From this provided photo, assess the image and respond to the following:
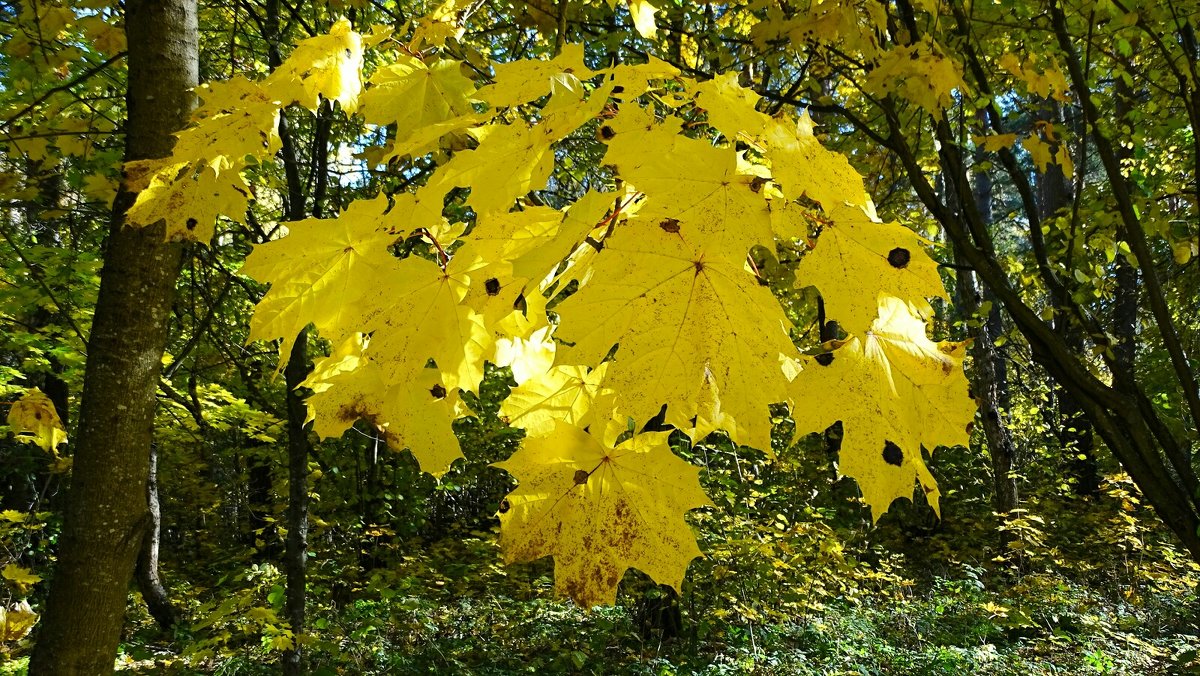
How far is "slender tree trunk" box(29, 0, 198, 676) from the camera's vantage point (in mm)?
1400

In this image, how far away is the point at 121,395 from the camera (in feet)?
4.73

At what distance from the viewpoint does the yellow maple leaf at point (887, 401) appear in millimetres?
820

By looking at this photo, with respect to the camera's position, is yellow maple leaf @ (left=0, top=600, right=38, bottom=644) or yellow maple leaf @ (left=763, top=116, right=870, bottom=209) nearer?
yellow maple leaf @ (left=763, top=116, right=870, bottom=209)

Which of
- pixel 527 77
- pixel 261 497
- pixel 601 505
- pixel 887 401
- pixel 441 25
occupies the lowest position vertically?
pixel 601 505

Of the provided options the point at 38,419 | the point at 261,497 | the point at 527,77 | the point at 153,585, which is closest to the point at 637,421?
the point at 527,77

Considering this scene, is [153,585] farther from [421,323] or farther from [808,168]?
[808,168]

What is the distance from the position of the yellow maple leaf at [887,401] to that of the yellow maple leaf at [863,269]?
48 mm

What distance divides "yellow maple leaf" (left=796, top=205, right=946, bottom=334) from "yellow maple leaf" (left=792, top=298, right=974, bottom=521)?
0.05 m

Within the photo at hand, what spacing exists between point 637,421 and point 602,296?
141 mm

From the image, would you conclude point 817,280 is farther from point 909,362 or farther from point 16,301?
point 16,301

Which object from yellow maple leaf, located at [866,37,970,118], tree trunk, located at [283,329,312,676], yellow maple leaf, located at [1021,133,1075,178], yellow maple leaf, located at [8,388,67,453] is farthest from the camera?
tree trunk, located at [283,329,312,676]

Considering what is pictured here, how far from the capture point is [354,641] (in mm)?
5598

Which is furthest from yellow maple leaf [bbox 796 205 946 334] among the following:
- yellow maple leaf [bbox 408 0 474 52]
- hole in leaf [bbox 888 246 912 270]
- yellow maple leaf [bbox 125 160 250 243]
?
yellow maple leaf [bbox 125 160 250 243]

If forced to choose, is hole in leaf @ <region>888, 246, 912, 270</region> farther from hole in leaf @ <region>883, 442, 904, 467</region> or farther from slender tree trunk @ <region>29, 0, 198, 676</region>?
slender tree trunk @ <region>29, 0, 198, 676</region>
